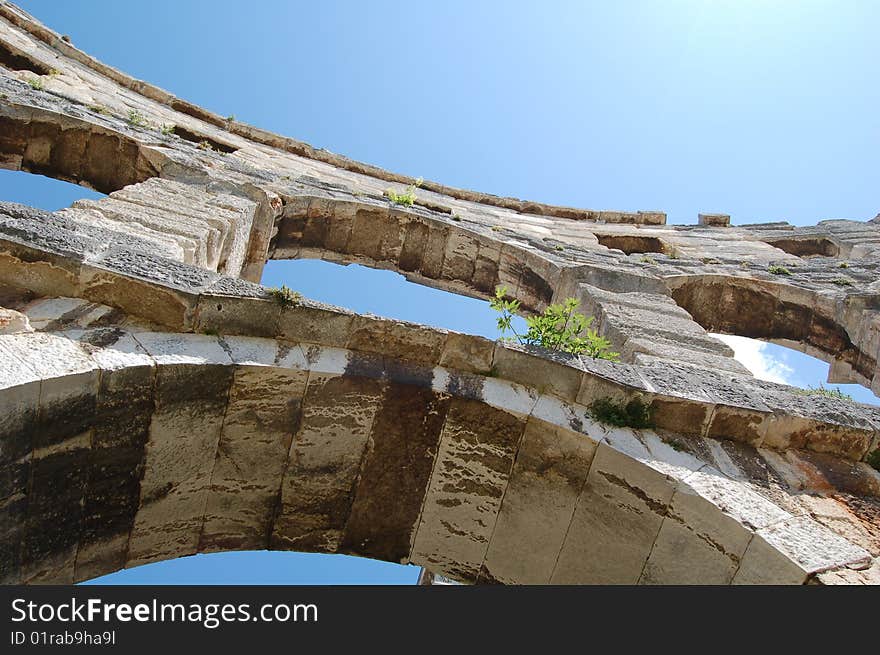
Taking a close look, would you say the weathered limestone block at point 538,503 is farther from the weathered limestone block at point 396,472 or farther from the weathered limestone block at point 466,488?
the weathered limestone block at point 396,472

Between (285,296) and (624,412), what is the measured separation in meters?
1.54

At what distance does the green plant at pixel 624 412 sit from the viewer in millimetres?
3287

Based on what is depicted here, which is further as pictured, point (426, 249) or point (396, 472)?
point (426, 249)

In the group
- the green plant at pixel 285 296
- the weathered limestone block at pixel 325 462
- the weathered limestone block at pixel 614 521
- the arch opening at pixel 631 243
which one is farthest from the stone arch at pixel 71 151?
the arch opening at pixel 631 243

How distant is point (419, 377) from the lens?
10.6 feet

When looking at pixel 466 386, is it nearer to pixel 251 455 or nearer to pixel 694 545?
pixel 251 455

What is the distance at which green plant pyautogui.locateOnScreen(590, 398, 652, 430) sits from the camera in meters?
3.29

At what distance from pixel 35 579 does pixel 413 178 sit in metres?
8.13

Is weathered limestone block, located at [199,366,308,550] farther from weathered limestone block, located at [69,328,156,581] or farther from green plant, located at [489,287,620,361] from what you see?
green plant, located at [489,287,620,361]

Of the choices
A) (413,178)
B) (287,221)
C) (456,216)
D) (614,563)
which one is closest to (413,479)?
(614,563)

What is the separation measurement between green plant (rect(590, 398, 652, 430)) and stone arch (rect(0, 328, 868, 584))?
0.06 meters

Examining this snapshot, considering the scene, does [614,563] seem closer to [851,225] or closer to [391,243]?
[391,243]

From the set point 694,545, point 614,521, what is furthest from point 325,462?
point 694,545

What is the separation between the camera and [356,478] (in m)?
3.28
